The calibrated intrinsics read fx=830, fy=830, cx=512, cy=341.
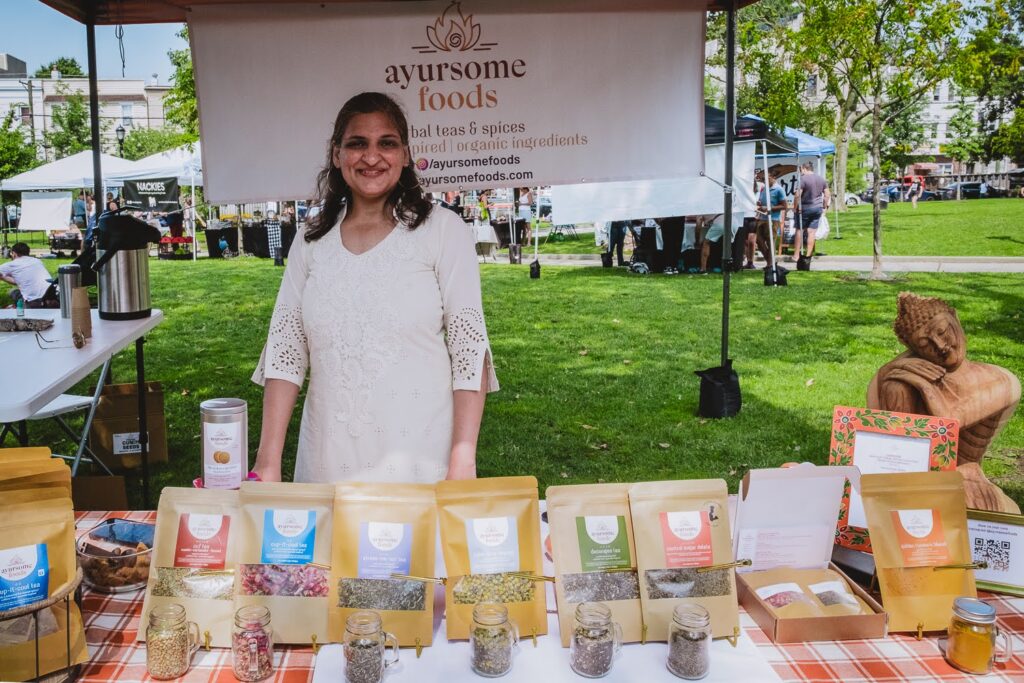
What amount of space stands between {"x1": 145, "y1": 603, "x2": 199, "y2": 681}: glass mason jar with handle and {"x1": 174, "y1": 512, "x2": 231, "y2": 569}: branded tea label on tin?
0.36ft

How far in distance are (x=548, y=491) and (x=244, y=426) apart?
615 mm

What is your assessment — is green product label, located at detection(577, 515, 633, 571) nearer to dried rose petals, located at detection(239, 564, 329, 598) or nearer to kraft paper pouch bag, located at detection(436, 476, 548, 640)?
kraft paper pouch bag, located at detection(436, 476, 548, 640)

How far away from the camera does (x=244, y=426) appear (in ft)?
5.11

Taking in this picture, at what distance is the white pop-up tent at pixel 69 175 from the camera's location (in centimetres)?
1533

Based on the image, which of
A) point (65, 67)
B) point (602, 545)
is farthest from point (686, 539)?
point (65, 67)

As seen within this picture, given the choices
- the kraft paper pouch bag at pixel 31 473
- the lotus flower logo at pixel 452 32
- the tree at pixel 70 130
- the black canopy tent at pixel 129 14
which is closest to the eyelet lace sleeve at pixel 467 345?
the kraft paper pouch bag at pixel 31 473

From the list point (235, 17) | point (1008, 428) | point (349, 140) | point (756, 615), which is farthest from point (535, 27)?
point (1008, 428)

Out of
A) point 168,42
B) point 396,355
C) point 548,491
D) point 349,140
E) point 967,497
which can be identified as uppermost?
point 168,42

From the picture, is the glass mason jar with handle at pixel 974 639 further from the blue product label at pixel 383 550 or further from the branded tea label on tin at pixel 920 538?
the blue product label at pixel 383 550

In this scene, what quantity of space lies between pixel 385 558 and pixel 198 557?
31cm

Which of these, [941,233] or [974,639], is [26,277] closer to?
[974,639]

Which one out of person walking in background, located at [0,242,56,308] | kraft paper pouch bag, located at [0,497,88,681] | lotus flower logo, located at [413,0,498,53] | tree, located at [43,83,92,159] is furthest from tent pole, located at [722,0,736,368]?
tree, located at [43,83,92,159]

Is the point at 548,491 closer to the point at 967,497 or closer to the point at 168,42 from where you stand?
the point at 967,497

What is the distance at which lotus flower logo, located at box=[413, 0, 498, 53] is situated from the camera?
318 centimetres
